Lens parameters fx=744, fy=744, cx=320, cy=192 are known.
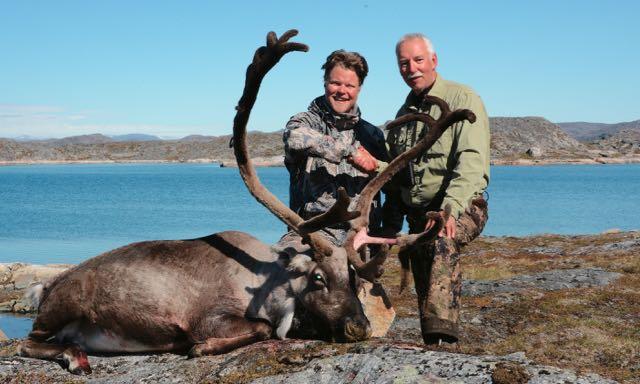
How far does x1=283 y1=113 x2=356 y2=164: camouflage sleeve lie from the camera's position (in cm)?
884

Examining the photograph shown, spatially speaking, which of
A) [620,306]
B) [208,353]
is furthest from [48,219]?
[208,353]

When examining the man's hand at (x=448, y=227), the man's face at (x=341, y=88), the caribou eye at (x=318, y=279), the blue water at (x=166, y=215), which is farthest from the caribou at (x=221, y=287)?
the blue water at (x=166, y=215)

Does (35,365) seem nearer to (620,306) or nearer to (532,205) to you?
(620,306)

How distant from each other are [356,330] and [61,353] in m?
3.28

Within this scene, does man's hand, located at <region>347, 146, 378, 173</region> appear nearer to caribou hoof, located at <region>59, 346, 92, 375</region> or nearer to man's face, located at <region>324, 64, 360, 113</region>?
man's face, located at <region>324, 64, 360, 113</region>

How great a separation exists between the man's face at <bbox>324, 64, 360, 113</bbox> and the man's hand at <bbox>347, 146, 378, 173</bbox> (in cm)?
60

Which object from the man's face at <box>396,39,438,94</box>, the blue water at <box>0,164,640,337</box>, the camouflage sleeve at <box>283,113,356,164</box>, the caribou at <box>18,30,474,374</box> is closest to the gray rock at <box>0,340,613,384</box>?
the caribou at <box>18,30,474,374</box>

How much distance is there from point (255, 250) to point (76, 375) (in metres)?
2.34

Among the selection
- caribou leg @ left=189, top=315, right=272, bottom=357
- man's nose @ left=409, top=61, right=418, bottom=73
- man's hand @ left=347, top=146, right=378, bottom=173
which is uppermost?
man's nose @ left=409, top=61, right=418, bottom=73

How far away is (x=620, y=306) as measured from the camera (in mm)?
15719

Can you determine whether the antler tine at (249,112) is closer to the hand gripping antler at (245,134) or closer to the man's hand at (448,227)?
the hand gripping antler at (245,134)

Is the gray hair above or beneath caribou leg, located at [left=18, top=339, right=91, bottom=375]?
above

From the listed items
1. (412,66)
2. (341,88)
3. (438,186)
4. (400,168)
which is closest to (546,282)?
(438,186)

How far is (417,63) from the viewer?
356 inches
